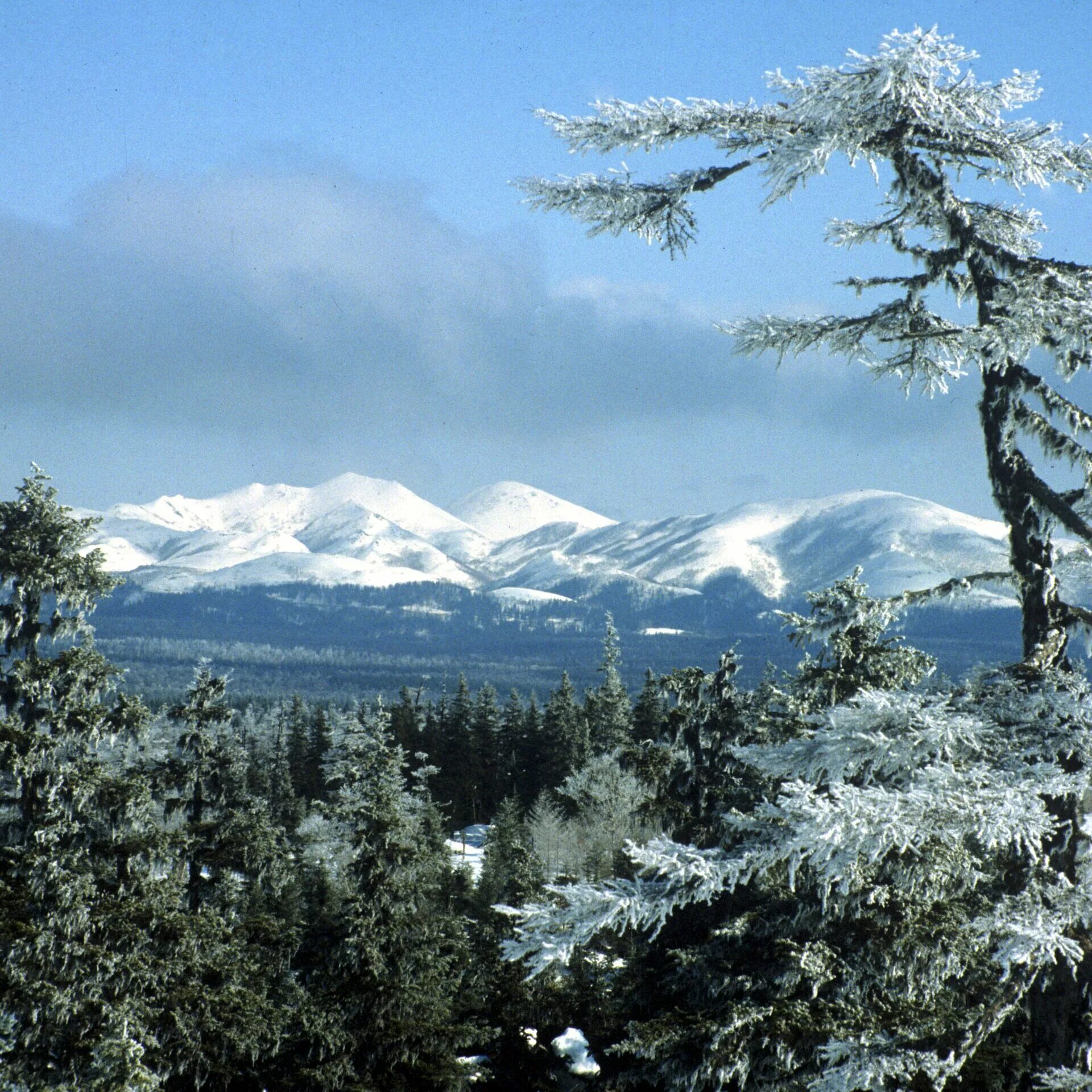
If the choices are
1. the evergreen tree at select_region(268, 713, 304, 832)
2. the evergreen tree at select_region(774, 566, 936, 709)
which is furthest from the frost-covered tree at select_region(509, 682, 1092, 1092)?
the evergreen tree at select_region(268, 713, 304, 832)

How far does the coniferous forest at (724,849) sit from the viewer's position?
5.39m

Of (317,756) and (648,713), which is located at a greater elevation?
(648,713)

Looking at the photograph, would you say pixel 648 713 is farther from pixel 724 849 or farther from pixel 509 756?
pixel 724 849

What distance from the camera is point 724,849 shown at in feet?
18.1

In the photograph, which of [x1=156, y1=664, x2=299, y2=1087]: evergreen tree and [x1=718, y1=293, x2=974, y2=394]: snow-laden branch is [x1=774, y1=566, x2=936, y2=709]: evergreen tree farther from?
[x1=156, y1=664, x2=299, y2=1087]: evergreen tree

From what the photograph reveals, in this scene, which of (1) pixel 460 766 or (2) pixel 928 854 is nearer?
(2) pixel 928 854

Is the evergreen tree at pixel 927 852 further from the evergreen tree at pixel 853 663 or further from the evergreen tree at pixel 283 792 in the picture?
the evergreen tree at pixel 283 792

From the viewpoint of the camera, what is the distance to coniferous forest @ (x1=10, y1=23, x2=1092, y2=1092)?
539 cm

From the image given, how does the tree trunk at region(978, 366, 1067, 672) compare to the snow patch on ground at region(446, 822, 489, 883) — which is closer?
the tree trunk at region(978, 366, 1067, 672)

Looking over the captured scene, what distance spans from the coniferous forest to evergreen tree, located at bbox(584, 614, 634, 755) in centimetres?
2753

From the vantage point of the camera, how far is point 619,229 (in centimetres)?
740

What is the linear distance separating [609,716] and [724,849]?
62591mm

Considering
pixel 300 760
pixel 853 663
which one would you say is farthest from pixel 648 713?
pixel 853 663

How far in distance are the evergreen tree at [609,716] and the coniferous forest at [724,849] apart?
27530 millimetres
